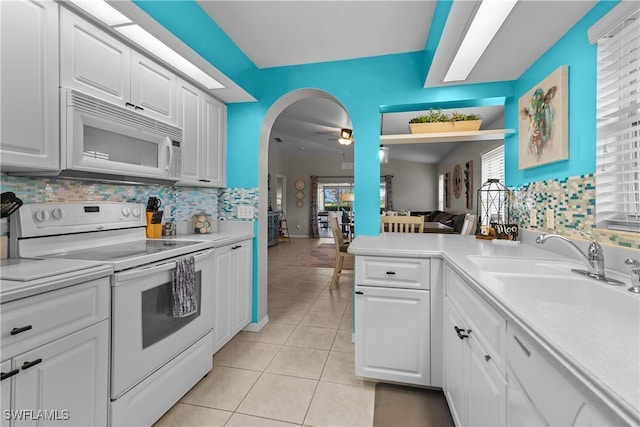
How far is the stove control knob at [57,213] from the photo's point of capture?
159 cm

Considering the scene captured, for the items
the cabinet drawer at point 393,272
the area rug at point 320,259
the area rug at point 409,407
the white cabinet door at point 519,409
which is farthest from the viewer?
the area rug at point 320,259

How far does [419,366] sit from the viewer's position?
1.79 meters

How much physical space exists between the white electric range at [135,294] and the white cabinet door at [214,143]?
29.5 inches

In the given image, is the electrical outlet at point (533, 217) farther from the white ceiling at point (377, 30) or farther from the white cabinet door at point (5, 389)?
the white cabinet door at point (5, 389)

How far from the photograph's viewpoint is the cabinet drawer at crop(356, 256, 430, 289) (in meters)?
1.78

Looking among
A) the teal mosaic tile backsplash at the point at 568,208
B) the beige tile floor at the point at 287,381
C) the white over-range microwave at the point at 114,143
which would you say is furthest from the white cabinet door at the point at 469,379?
the white over-range microwave at the point at 114,143

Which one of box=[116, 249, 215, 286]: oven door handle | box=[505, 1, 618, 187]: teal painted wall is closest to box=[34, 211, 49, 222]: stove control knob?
box=[116, 249, 215, 286]: oven door handle

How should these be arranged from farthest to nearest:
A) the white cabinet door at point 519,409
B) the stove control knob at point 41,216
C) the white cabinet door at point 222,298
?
the white cabinet door at point 222,298 < the stove control knob at point 41,216 < the white cabinet door at point 519,409

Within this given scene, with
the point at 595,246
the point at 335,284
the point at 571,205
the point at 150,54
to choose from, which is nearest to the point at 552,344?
the point at 595,246

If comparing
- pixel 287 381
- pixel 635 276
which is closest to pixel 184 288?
pixel 287 381

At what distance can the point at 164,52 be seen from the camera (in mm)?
1895

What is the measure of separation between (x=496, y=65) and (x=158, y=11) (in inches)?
84.4

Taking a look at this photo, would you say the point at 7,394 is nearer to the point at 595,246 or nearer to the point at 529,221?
the point at 595,246

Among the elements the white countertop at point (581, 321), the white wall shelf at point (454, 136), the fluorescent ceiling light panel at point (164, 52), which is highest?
the fluorescent ceiling light panel at point (164, 52)
